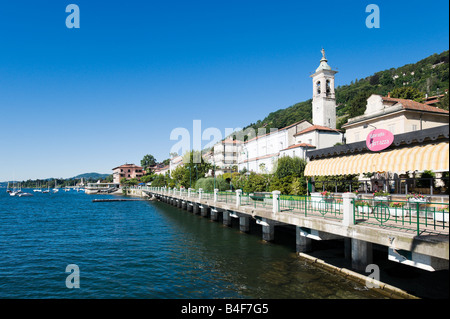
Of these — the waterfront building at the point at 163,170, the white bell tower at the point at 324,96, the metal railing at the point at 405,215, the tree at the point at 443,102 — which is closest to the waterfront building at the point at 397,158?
the metal railing at the point at 405,215

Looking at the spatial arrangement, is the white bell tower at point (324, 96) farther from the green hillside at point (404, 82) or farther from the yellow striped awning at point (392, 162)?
the yellow striped awning at point (392, 162)

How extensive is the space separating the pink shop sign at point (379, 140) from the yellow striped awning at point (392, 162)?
0.40 meters

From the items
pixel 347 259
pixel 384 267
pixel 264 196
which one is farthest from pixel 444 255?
pixel 264 196

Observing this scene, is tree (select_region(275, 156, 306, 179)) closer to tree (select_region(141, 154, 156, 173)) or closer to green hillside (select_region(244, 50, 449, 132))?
green hillside (select_region(244, 50, 449, 132))

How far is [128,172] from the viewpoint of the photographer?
159 meters

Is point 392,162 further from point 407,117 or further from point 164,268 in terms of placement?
point 407,117

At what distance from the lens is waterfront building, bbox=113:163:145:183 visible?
157375 mm

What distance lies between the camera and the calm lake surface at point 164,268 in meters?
11.7

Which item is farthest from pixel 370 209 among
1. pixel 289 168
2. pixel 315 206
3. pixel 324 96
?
pixel 324 96

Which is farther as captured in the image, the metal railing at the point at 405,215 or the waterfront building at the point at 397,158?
the waterfront building at the point at 397,158

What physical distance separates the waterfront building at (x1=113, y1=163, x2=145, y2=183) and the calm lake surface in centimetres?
13704

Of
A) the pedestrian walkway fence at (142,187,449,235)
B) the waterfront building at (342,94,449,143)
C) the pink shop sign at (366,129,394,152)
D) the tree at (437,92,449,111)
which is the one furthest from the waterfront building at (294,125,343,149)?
the pink shop sign at (366,129,394,152)

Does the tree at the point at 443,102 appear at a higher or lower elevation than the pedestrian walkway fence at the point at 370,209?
higher
